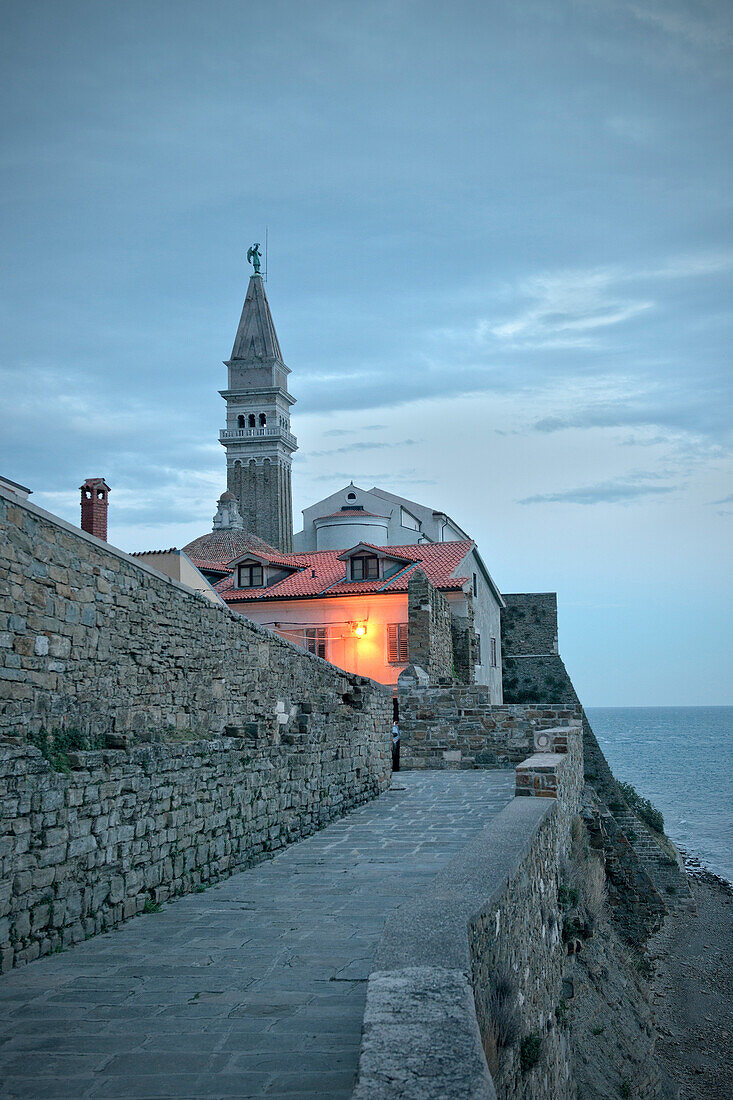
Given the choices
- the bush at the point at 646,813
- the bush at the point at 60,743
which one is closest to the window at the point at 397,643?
the bush at the point at 646,813

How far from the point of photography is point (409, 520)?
44750 mm

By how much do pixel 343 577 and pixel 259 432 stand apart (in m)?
46.6

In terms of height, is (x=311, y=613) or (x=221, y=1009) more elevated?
(x=311, y=613)

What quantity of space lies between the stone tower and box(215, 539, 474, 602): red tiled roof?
40241 mm

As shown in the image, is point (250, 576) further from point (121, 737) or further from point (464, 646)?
point (121, 737)

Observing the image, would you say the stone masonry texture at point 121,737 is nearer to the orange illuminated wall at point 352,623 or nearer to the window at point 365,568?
the orange illuminated wall at point 352,623

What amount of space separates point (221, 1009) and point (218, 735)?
4307mm

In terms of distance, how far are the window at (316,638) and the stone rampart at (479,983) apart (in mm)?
21760

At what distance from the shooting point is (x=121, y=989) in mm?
5062

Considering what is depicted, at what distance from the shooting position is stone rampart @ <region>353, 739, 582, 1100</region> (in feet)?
9.90

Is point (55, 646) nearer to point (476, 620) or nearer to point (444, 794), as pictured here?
point (444, 794)

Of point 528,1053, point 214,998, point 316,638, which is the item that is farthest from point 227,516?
point 214,998

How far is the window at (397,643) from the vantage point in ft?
98.9

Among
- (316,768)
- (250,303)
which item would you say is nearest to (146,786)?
(316,768)
